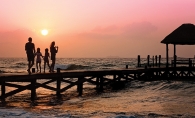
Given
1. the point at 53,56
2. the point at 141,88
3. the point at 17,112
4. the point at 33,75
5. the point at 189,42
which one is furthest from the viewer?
the point at 189,42

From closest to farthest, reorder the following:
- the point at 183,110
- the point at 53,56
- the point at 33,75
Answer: the point at 183,110 → the point at 33,75 → the point at 53,56

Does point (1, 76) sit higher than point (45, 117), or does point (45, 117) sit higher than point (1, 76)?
point (1, 76)

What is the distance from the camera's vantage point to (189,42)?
24.9 m

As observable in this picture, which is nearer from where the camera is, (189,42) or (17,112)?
(17,112)

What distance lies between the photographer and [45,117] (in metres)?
10.7

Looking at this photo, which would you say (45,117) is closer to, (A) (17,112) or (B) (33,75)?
(A) (17,112)

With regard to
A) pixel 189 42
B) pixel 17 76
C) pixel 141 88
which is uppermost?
pixel 189 42

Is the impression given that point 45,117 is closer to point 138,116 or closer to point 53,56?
point 138,116

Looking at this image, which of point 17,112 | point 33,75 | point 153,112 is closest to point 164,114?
point 153,112

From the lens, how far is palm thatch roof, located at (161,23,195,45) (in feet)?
82.2

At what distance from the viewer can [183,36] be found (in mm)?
25438

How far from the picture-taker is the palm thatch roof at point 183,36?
2505 centimetres

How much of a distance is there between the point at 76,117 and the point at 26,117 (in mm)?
1746

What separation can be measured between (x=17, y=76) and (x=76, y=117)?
5.16 m
